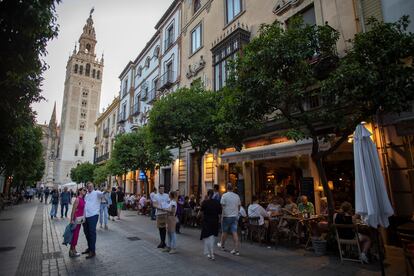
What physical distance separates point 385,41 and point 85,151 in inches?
3059

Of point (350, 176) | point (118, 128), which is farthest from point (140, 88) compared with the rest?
point (350, 176)

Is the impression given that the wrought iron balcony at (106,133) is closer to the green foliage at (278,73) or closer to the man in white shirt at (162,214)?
the green foliage at (278,73)

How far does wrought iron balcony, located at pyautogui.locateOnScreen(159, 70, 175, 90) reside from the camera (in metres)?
22.9

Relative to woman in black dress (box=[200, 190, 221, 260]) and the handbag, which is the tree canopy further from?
the handbag

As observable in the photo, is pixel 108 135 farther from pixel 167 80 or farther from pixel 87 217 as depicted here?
pixel 87 217

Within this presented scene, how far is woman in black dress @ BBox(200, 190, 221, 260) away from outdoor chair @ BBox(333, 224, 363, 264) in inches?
114

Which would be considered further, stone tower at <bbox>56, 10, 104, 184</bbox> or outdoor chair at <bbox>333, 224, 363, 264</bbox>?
stone tower at <bbox>56, 10, 104, 184</bbox>

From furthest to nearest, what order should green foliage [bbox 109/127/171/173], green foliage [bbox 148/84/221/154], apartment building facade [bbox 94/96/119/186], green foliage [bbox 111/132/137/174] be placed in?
apartment building facade [bbox 94/96/119/186] → green foliage [bbox 111/132/137/174] → green foliage [bbox 109/127/171/173] → green foliage [bbox 148/84/221/154]

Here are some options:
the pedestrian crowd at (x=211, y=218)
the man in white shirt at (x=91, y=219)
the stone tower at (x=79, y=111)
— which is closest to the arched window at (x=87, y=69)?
the stone tower at (x=79, y=111)

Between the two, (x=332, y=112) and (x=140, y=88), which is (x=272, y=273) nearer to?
(x=332, y=112)

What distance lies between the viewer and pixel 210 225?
23.2ft

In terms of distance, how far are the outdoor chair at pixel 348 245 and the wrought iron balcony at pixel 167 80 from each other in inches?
717

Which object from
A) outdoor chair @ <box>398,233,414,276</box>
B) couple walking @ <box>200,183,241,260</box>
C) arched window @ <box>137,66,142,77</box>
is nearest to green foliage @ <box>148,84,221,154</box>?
couple walking @ <box>200,183,241,260</box>

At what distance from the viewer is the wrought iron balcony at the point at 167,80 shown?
75.1 feet
